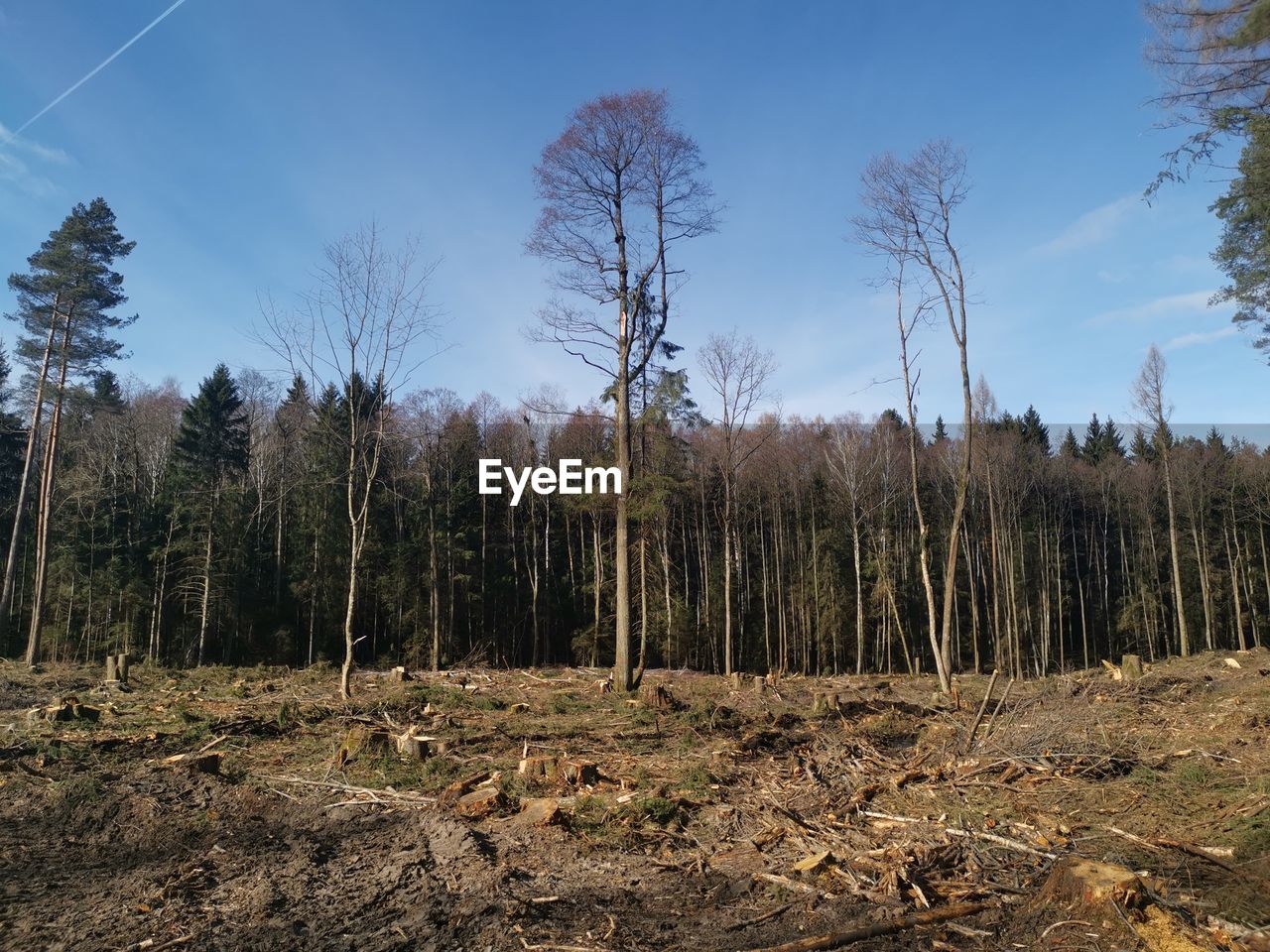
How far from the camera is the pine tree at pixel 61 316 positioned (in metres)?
23.2

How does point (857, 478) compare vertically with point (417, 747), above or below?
above

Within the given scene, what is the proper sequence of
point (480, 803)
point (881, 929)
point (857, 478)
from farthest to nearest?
point (857, 478), point (480, 803), point (881, 929)

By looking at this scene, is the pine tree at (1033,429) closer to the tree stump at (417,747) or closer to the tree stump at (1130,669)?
the tree stump at (1130,669)

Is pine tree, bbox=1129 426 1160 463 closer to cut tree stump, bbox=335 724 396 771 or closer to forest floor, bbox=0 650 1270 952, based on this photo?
forest floor, bbox=0 650 1270 952

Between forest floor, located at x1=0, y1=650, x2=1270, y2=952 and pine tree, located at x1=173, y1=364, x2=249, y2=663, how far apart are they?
2033cm

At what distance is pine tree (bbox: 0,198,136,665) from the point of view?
23.2 metres

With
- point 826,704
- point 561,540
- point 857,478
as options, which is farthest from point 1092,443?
point 826,704

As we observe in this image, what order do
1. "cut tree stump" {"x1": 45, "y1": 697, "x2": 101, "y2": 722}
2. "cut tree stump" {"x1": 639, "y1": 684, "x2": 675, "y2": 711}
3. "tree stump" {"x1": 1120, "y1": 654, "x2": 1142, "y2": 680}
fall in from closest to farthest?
"cut tree stump" {"x1": 45, "y1": 697, "x2": 101, "y2": 722} → "cut tree stump" {"x1": 639, "y1": 684, "x2": 675, "y2": 711} → "tree stump" {"x1": 1120, "y1": 654, "x2": 1142, "y2": 680}

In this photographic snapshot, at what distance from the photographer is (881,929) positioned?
14.0 feet

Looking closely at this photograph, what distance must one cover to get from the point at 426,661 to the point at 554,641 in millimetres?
7148

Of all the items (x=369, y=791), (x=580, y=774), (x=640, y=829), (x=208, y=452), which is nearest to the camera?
(x=640, y=829)

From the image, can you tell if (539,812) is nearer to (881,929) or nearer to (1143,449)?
(881,929)

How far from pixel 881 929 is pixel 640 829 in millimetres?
2471

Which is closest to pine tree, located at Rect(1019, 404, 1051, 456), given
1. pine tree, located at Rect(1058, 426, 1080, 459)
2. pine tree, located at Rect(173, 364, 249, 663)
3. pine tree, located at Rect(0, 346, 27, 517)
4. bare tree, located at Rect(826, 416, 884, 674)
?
pine tree, located at Rect(1058, 426, 1080, 459)
